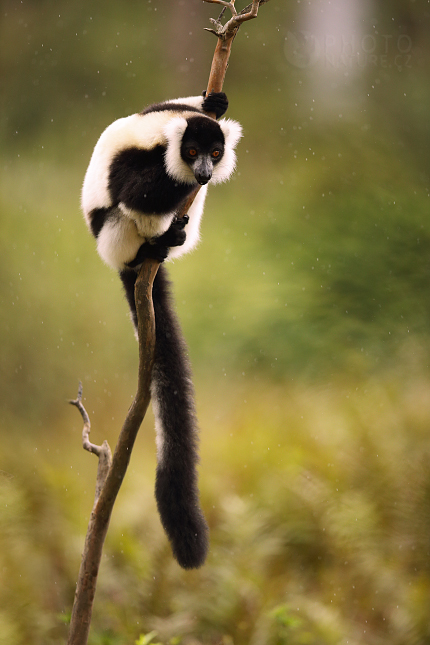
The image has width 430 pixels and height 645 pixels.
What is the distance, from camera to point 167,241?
1.53 meters

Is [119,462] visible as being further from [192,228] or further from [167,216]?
[192,228]

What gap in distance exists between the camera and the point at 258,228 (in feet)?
10.3

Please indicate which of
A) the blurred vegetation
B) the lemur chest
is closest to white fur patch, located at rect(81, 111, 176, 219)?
the lemur chest

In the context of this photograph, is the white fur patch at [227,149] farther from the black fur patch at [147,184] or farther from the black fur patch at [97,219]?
the black fur patch at [97,219]

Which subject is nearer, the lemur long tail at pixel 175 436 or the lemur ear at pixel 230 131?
the lemur long tail at pixel 175 436

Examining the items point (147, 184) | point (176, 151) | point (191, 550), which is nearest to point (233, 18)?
point (176, 151)

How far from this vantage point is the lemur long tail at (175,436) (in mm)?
1337

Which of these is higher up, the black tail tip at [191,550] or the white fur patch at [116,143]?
the white fur patch at [116,143]

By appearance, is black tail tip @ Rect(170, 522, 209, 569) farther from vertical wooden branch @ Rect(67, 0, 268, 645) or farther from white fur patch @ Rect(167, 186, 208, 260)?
white fur patch @ Rect(167, 186, 208, 260)

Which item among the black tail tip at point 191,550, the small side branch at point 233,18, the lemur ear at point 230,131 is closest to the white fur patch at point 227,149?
the lemur ear at point 230,131

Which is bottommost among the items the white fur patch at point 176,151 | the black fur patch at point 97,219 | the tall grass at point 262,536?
the tall grass at point 262,536

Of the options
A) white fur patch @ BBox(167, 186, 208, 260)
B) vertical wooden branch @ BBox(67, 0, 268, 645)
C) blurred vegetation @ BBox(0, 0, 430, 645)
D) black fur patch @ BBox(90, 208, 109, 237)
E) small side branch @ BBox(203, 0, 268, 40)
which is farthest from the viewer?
blurred vegetation @ BBox(0, 0, 430, 645)

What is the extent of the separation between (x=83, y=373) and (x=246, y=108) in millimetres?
1660

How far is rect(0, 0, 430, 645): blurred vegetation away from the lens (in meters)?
2.46
